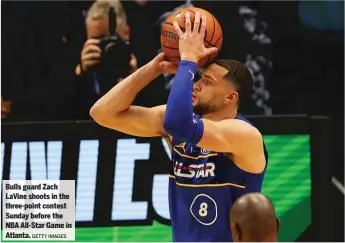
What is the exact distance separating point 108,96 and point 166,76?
285 centimetres

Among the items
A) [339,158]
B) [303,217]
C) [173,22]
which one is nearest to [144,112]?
[173,22]

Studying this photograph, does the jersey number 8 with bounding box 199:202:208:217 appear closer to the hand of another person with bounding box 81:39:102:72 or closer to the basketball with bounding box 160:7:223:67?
the basketball with bounding box 160:7:223:67

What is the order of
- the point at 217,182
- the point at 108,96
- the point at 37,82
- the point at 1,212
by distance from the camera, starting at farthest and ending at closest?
1. the point at 37,82
2. the point at 1,212
3. the point at 108,96
4. the point at 217,182

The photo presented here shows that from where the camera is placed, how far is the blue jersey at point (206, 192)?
4.64m

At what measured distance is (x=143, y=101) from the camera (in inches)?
296

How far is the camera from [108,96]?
5062 millimetres

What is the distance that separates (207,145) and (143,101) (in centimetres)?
309

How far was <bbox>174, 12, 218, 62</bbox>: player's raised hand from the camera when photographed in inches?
180

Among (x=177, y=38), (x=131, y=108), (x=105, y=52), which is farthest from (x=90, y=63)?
(x=177, y=38)

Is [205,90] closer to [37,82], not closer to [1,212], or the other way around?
[1,212]

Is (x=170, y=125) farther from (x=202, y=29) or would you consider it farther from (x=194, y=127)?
(x=202, y=29)
